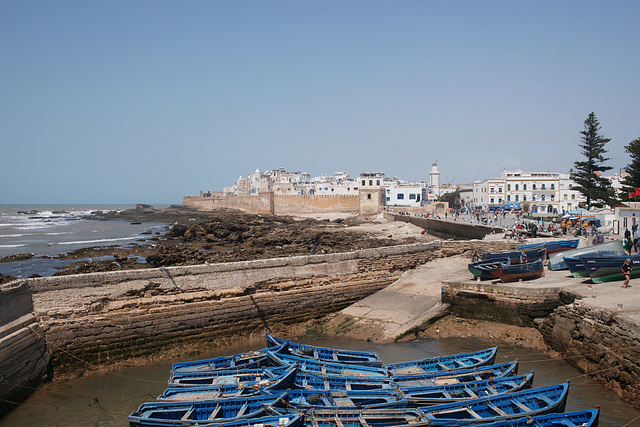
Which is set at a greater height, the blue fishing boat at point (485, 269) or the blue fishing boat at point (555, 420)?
the blue fishing boat at point (485, 269)

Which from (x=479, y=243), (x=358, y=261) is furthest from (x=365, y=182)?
(x=358, y=261)

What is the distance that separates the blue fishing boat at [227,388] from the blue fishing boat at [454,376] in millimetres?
2464

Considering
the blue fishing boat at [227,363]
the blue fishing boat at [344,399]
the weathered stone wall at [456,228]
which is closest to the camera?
the blue fishing boat at [344,399]

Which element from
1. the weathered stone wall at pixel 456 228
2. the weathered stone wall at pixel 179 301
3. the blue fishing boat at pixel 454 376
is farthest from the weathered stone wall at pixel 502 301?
the weathered stone wall at pixel 456 228

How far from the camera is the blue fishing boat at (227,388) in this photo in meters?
9.76

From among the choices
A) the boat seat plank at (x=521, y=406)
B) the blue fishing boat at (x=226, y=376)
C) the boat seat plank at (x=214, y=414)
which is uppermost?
the boat seat plank at (x=521, y=406)

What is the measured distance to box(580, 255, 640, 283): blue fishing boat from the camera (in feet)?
50.1

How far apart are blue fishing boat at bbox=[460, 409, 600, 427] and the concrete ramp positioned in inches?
259

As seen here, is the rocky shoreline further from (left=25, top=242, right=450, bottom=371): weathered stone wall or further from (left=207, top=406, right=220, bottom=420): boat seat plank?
(left=207, top=406, right=220, bottom=420): boat seat plank

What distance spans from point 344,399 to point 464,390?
257cm

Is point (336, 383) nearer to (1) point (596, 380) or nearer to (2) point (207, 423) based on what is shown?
(2) point (207, 423)

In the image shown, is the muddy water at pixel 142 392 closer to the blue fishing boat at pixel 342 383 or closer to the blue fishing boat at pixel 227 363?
the blue fishing boat at pixel 227 363

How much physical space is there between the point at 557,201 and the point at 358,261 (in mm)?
51243

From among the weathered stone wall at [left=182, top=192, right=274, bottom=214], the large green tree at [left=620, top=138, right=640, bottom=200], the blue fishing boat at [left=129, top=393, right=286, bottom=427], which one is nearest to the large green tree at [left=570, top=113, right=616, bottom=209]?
the large green tree at [left=620, top=138, right=640, bottom=200]
